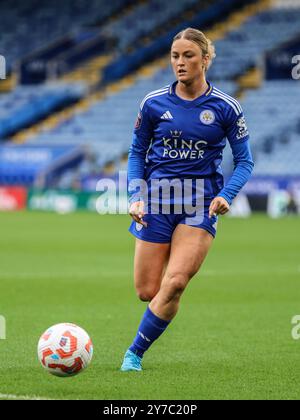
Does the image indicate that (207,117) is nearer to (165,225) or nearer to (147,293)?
(165,225)

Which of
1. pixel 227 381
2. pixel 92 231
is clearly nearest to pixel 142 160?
pixel 227 381

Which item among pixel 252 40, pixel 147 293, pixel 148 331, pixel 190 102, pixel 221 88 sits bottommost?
pixel 148 331

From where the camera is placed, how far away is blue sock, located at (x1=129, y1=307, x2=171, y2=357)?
7.07 m

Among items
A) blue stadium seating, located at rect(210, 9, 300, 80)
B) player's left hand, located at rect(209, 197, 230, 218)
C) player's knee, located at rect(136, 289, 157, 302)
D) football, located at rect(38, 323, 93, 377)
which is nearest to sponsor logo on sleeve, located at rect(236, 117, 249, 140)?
Answer: player's left hand, located at rect(209, 197, 230, 218)

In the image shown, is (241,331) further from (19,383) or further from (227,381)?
(19,383)

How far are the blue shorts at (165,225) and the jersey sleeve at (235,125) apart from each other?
21.4 inches

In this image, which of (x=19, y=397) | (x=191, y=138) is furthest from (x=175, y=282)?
(x=19, y=397)

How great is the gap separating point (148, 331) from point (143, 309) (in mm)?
3961

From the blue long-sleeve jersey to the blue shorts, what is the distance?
22cm

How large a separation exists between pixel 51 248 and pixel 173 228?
1213 cm

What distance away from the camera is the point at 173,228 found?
713cm

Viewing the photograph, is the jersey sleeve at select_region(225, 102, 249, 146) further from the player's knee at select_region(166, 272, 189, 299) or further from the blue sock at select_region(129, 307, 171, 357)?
the blue sock at select_region(129, 307, 171, 357)

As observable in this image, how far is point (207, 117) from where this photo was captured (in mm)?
7055
